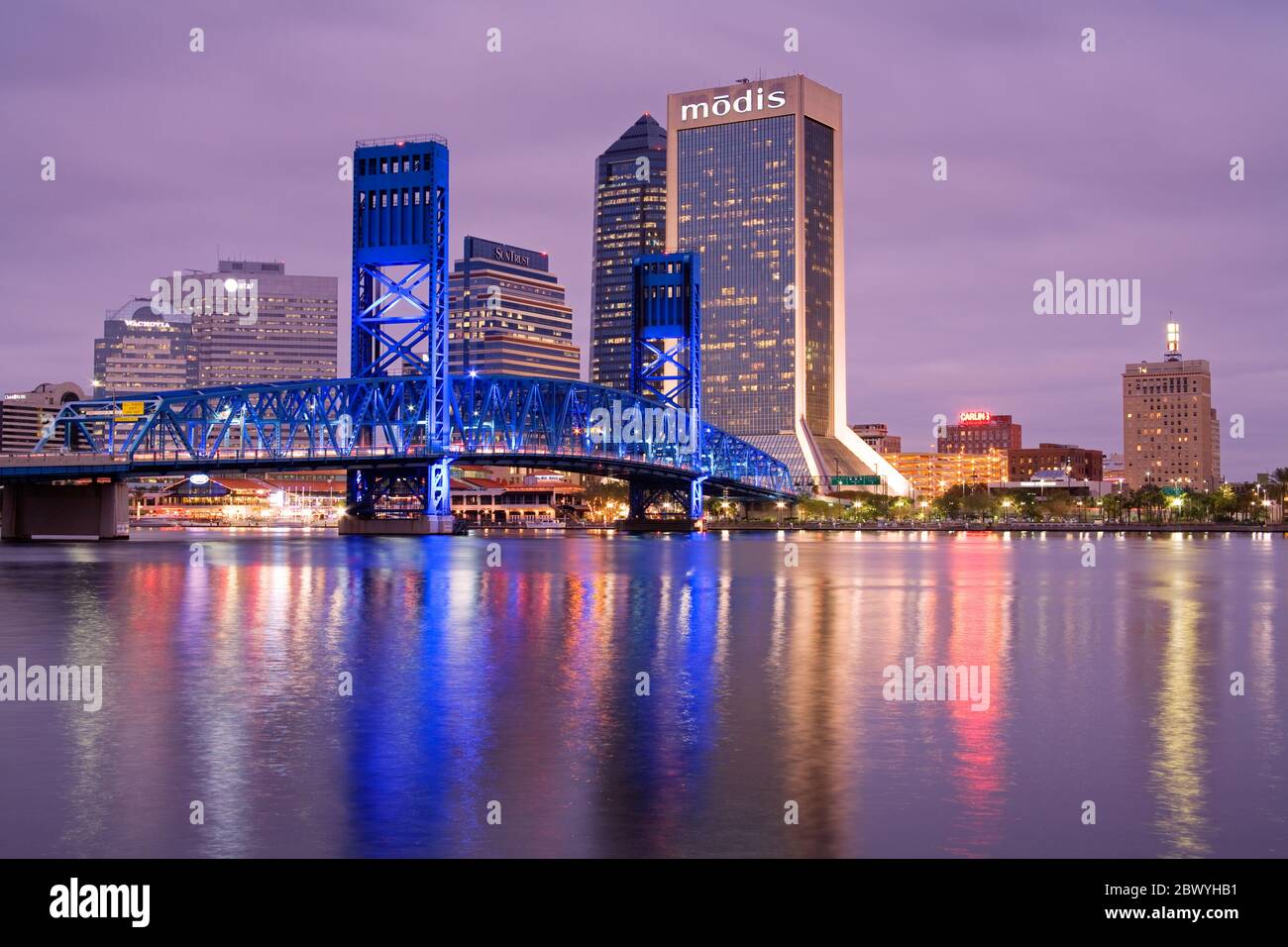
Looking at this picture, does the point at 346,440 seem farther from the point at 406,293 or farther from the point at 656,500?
the point at 656,500

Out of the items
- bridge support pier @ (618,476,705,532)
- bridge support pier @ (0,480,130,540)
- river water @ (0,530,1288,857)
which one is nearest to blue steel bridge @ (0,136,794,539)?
bridge support pier @ (0,480,130,540)

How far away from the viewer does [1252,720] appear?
22344 mm

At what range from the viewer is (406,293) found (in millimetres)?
140250

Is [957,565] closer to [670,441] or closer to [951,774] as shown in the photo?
[951,774]

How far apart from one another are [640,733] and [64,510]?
114327 mm

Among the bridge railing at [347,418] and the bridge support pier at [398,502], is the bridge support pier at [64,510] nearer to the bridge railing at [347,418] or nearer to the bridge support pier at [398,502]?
the bridge railing at [347,418]

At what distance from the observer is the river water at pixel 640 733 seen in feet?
47.9

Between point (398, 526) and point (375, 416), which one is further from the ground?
point (375, 416)

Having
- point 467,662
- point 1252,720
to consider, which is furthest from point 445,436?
point 1252,720

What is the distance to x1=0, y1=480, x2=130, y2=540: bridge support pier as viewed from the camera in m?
118

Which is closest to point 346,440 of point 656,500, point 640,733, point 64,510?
point 64,510
